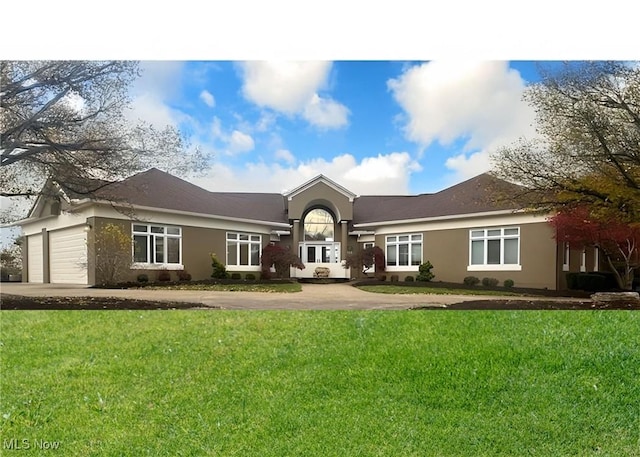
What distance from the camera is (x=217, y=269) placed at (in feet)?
11.8

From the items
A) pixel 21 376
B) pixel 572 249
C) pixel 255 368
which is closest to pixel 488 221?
pixel 572 249

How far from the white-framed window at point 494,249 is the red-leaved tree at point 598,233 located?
1.22 ft

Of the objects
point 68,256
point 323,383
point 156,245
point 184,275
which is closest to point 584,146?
point 323,383

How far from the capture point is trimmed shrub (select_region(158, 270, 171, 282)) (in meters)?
3.47

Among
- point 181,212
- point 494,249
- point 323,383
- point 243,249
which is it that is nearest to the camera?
point 494,249

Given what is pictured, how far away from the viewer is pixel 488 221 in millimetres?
3471

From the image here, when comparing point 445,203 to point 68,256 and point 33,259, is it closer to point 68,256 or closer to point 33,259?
point 68,256

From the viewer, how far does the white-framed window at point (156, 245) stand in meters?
3.40

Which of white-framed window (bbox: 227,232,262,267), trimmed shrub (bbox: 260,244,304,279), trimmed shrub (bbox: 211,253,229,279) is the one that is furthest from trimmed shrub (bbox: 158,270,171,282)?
trimmed shrub (bbox: 260,244,304,279)

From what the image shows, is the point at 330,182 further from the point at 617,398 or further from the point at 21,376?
the point at 21,376

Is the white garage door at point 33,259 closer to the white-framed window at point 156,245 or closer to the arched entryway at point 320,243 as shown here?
the white-framed window at point 156,245

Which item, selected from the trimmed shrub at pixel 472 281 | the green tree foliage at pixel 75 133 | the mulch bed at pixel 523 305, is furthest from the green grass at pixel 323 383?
the green tree foliage at pixel 75 133

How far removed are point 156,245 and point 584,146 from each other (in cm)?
359

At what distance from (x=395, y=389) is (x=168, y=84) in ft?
11.2
